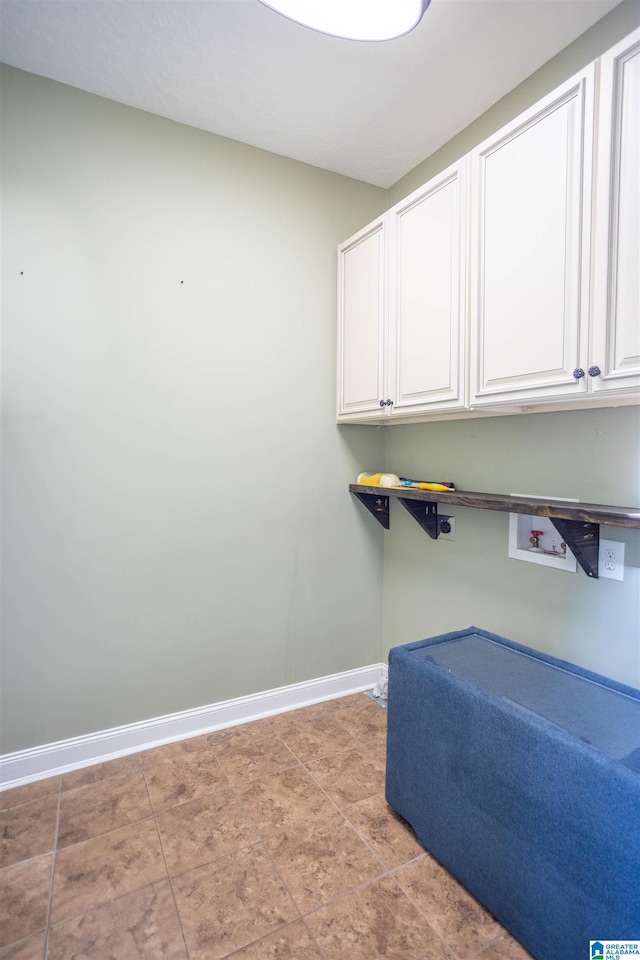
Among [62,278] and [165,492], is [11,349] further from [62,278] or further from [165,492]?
[165,492]

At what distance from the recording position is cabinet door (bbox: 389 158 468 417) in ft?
5.76

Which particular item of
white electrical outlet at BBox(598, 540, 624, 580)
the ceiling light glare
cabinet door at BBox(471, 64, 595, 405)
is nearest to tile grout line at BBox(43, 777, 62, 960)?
white electrical outlet at BBox(598, 540, 624, 580)

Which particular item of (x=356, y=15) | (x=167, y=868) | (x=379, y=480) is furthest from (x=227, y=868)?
(x=356, y=15)

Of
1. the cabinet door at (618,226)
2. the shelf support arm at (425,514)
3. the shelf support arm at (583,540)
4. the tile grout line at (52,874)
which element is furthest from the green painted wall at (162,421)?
the cabinet door at (618,226)

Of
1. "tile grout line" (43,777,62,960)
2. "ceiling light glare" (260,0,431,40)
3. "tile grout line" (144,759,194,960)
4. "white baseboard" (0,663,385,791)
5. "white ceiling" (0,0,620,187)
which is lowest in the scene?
"tile grout line" (43,777,62,960)

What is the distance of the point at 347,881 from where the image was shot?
1460mm

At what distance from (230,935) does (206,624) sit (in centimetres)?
115

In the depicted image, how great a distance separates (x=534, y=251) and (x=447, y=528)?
1235 millimetres

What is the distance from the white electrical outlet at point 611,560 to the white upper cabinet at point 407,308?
0.68m

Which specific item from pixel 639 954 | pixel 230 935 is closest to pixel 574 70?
pixel 639 954

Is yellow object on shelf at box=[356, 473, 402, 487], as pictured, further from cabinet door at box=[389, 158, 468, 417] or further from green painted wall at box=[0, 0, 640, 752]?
cabinet door at box=[389, 158, 468, 417]

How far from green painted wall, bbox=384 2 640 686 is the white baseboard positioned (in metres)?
0.41

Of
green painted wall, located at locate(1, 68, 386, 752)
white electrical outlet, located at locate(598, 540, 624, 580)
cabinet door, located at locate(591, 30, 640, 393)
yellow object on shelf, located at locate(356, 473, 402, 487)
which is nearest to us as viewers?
cabinet door, located at locate(591, 30, 640, 393)

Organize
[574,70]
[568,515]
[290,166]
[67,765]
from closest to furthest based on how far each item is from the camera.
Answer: [568,515]
[574,70]
[67,765]
[290,166]
